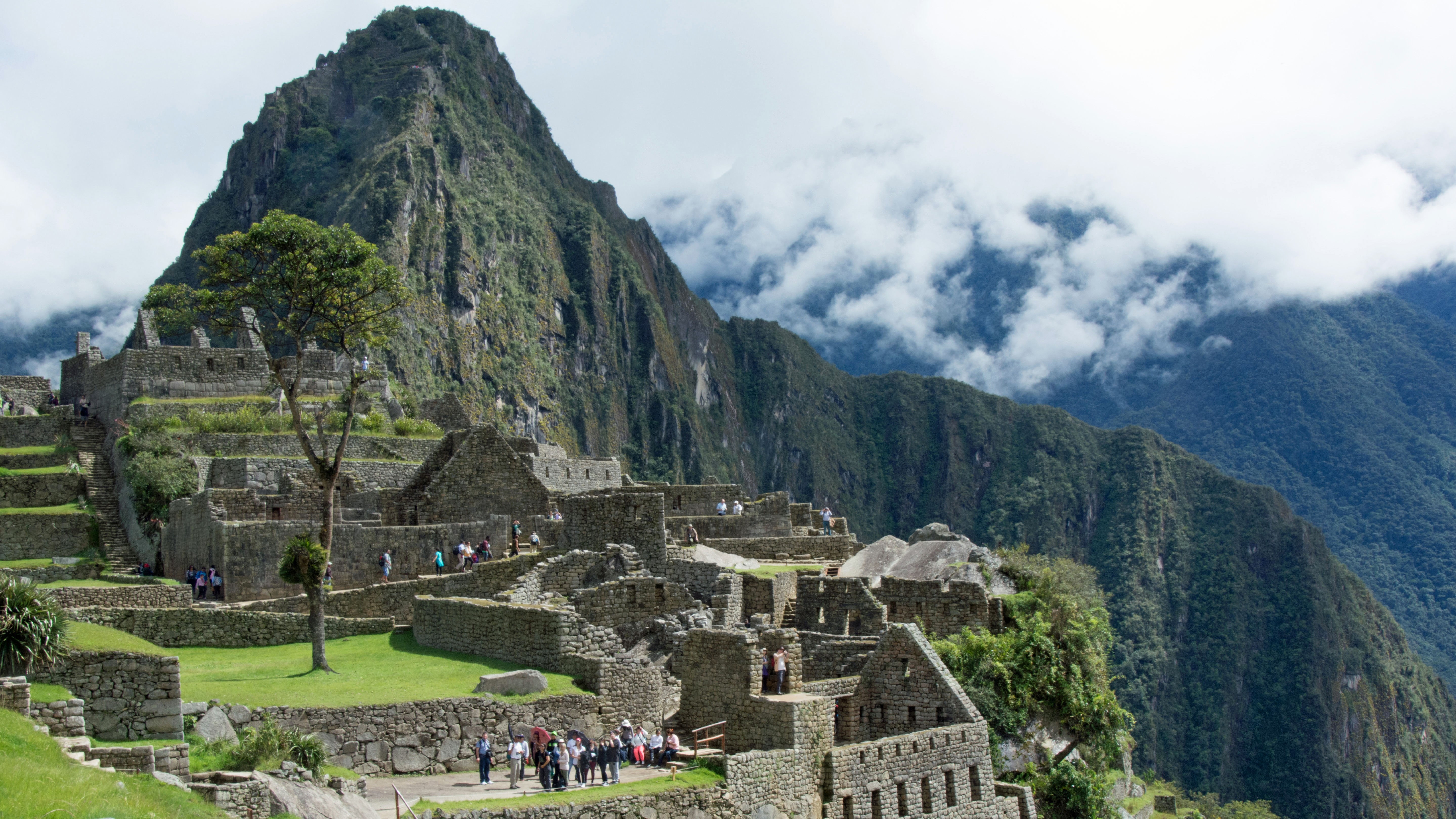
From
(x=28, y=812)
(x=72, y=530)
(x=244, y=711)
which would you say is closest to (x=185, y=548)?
(x=72, y=530)

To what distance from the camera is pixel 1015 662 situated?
82.6 ft

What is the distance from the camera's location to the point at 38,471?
3531cm

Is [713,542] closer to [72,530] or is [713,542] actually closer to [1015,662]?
[1015,662]

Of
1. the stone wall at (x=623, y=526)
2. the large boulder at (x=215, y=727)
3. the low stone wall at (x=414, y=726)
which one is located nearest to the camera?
the large boulder at (x=215, y=727)

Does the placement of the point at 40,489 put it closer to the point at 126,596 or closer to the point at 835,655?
the point at 126,596

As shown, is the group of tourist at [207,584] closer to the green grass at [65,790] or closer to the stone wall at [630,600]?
the stone wall at [630,600]

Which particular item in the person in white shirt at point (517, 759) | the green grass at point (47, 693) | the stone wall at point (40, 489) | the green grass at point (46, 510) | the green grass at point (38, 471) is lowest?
the person in white shirt at point (517, 759)

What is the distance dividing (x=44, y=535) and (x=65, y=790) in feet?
83.5

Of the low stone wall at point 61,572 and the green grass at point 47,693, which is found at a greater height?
the low stone wall at point 61,572

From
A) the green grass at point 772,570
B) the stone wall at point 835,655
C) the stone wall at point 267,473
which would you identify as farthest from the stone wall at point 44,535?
the stone wall at point 835,655

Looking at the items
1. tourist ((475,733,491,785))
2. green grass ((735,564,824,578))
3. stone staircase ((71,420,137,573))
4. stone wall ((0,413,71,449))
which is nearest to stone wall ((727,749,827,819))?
tourist ((475,733,491,785))

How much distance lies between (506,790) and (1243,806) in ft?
289

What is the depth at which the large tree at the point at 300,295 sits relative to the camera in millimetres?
22078

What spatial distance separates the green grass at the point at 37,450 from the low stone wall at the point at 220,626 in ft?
55.7
